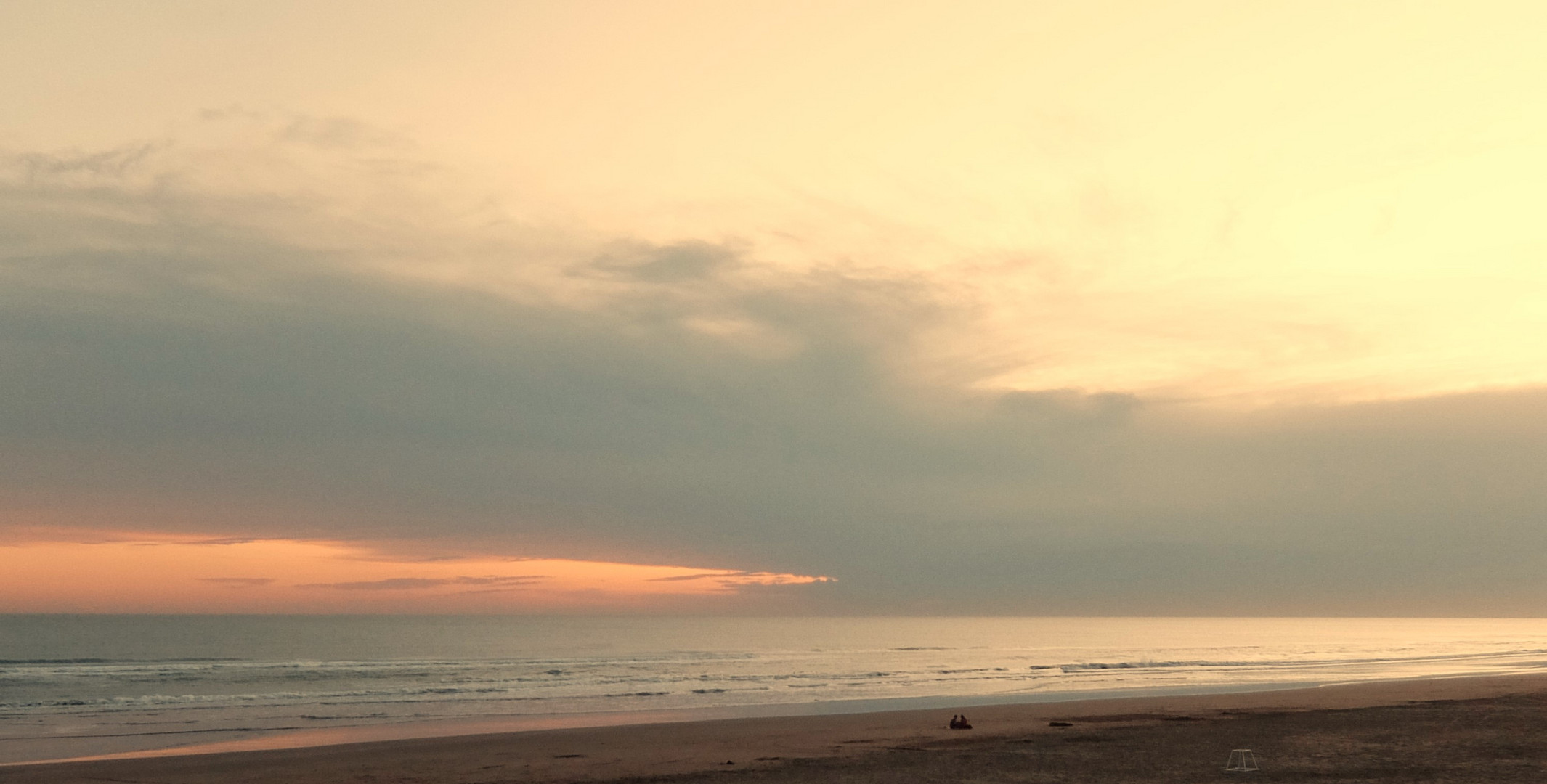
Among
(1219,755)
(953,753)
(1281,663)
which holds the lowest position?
(1281,663)

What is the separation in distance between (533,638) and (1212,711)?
114 metres

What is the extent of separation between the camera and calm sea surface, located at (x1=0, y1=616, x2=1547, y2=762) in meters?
37.2

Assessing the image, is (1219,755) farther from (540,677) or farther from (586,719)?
(540,677)

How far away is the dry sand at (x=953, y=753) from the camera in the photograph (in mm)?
20250

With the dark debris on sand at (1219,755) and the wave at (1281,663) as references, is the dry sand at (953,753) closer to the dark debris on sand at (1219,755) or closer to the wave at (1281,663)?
the dark debris on sand at (1219,755)

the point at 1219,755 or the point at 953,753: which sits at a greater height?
the point at 1219,755

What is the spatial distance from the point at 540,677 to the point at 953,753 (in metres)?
43.6

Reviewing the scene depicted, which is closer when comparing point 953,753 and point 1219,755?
point 1219,755

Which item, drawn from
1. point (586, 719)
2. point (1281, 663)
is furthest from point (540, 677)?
point (1281, 663)

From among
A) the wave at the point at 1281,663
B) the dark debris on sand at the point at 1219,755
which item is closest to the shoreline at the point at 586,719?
the dark debris on sand at the point at 1219,755

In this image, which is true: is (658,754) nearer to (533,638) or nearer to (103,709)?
(103,709)

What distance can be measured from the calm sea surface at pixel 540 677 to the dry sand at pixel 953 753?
598 centimetres

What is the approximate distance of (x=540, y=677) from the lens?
62.8 meters

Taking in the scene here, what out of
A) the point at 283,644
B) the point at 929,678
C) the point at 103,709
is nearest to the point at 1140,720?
the point at 929,678
